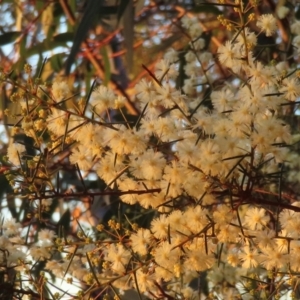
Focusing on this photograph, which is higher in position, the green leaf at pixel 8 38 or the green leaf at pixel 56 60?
the green leaf at pixel 8 38

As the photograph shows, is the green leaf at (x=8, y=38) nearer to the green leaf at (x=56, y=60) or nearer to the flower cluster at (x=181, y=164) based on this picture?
the green leaf at (x=56, y=60)

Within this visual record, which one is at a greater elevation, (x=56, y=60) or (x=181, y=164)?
(x=181, y=164)

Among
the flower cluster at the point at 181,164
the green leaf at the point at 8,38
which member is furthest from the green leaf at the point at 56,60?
the flower cluster at the point at 181,164

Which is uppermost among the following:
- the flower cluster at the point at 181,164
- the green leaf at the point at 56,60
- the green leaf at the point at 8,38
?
the flower cluster at the point at 181,164

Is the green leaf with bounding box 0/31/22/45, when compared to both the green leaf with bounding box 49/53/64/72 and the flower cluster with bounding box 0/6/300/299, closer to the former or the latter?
the green leaf with bounding box 49/53/64/72

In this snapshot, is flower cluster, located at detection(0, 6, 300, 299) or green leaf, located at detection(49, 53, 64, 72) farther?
green leaf, located at detection(49, 53, 64, 72)

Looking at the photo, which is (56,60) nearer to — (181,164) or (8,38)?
(8,38)

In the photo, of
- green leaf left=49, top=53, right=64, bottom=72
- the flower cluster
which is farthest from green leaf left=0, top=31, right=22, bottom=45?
the flower cluster

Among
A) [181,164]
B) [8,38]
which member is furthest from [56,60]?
[181,164]

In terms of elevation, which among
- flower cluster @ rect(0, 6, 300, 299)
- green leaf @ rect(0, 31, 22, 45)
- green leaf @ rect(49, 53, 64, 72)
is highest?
flower cluster @ rect(0, 6, 300, 299)

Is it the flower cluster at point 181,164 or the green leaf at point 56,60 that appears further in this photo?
the green leaf at point 56,60

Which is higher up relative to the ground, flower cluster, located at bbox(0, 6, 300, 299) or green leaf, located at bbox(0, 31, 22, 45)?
flower cluster, located at bbox(0, 6, 300, 299)

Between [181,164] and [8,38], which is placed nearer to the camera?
[181,164]
